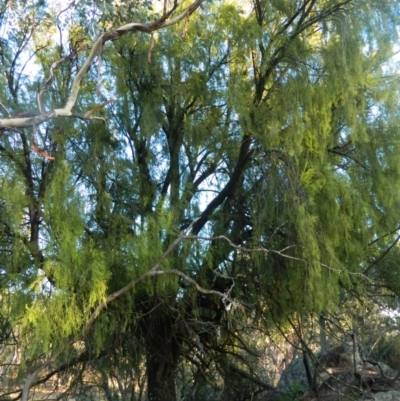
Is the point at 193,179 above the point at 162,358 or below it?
above

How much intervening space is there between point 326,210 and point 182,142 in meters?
2.45

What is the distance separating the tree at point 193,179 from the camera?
7.43 meters

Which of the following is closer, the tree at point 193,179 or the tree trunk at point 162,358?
the tree at point 193,179

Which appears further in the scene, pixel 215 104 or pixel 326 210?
pixel 215 104

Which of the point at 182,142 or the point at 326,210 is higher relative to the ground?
the point at 182,142

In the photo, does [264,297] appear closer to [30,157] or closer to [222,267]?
[222,267]

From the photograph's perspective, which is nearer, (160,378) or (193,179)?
(193,179)

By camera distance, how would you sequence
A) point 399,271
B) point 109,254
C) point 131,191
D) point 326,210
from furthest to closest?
point 399,271 < point 131,191 < point 326,210 < point 109,254

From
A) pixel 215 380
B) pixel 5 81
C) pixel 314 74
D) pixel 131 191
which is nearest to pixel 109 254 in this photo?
pixel 131 191

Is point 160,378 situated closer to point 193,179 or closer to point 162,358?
point 162,358

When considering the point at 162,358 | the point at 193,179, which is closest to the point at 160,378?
the point at 162,358

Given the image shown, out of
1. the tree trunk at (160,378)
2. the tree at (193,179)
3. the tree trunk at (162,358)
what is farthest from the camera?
the tree trunk at (160,378)

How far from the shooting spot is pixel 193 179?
941 cm

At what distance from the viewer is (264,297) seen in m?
9.05
